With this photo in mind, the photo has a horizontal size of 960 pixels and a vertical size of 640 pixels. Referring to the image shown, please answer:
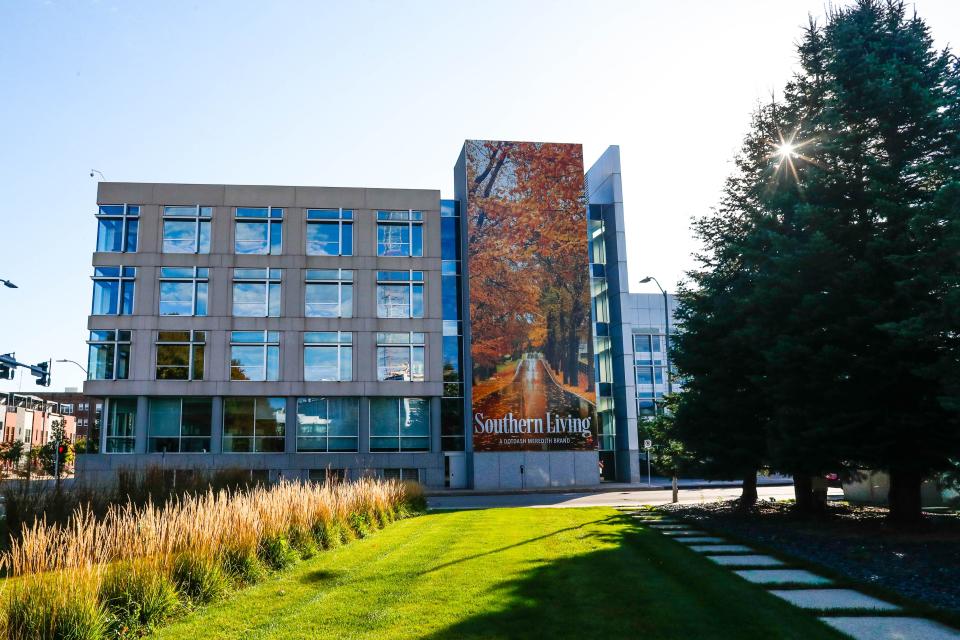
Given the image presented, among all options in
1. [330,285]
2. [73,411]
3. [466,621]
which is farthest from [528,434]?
[73,411]

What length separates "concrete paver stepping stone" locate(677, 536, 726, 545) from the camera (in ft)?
51.6

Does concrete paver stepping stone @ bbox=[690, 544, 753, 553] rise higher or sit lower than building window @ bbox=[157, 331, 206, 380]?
lower

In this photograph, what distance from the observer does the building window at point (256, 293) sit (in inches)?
1788

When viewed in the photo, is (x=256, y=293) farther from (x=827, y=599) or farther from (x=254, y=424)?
(x=827, y=599)

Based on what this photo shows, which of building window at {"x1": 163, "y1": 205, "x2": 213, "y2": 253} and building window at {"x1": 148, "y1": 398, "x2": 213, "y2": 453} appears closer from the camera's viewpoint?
building window at {"x1": 148, "y1": 398, "x2": 213, "y2": 453}

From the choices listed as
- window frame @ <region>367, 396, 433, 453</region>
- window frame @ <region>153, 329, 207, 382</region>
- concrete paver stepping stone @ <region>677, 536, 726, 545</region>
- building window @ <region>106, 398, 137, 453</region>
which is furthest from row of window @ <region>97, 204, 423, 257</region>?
concrete paver stepping stone @ <region>677, 536, 726, 545</region>

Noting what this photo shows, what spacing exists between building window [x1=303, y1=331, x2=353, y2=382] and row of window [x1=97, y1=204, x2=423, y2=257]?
16.9 ft

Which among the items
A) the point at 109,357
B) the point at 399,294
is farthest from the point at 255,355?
the point at 399,294

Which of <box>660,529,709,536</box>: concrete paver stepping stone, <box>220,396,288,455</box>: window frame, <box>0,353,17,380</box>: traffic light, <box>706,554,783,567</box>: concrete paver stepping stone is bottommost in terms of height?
<box>660,529,709,536</box>: concrete paver stepping stone

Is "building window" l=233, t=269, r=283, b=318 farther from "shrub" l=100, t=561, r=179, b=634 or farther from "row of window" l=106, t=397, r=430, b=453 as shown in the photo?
"shrub" l=100, t=561, r=179, b=634

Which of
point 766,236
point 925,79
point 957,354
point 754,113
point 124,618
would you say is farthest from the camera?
point 754,113

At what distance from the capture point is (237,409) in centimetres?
4488

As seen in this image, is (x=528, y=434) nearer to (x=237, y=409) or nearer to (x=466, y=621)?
(x=237, y=409)

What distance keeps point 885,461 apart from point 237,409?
36775mm
